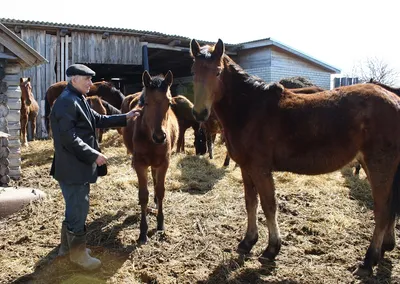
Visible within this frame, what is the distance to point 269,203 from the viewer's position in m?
4.00

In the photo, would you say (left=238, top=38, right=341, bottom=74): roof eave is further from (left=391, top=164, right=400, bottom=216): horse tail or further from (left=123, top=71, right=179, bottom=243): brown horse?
(left=391, top=164, right=400, bottom=216): horse tail

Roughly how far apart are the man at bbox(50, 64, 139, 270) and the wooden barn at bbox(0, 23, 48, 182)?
4110 millimetres

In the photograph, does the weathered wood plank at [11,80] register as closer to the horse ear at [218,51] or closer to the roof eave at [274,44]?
the horse ear at [218,51]

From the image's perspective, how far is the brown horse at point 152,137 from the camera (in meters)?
4.45

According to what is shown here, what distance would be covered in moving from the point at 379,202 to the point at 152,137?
8.82ft

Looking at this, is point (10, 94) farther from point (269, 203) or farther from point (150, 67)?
point (150, 67)

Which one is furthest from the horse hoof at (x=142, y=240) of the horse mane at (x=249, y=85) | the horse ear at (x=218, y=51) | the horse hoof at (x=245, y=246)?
the horse ear at (x=218, y=51)

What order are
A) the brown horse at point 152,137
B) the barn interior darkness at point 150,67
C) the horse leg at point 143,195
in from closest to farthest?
the brown horse at point 152,137 → the horse leg at point 143,195 → the barn interior darkness at point 150,67

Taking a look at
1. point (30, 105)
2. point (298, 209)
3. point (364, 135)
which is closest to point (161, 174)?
point (298, 209)

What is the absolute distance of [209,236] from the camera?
15.5 feet

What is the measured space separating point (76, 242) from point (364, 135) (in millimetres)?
3288

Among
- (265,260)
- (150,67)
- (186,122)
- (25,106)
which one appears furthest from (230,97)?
(150,67)

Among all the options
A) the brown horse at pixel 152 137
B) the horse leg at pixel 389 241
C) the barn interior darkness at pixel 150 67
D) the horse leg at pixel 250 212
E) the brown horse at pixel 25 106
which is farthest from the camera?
the barn interior darkness at pixel 150 67

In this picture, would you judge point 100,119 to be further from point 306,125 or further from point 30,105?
point 30,105
